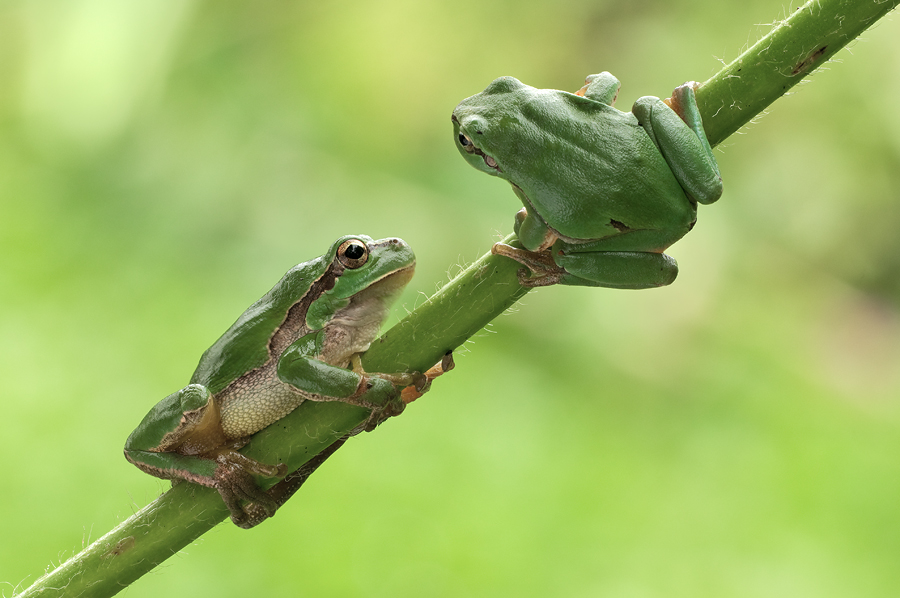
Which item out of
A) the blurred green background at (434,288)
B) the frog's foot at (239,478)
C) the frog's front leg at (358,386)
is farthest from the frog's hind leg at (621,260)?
the blurred green background at (434,288)

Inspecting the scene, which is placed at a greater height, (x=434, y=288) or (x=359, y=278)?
(x=359, y=278)

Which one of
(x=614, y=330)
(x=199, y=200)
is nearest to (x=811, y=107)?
(x=614, y=330)

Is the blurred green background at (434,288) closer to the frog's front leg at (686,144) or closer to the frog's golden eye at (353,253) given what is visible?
the frog's golden eye at (353,253)

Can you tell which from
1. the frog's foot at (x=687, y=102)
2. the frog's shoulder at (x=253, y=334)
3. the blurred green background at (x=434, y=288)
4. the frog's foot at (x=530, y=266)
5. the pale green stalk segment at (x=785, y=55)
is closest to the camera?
the pale green stalk segment at (x=785, y=55)

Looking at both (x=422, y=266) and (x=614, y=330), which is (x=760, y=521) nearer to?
(x=614, y=330)

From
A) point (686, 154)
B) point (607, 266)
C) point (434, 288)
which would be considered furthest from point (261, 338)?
point (434, 288)

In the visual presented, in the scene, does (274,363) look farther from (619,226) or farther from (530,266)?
(619,226)

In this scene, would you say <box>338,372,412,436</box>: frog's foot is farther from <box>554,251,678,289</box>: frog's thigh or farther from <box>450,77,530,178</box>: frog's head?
<box>450,77,530,178</box>: frog's head
